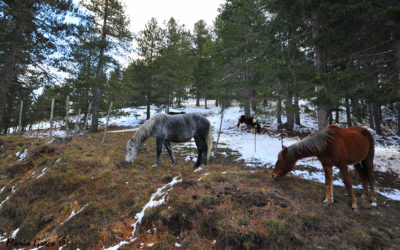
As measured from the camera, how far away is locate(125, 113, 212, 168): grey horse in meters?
6.25

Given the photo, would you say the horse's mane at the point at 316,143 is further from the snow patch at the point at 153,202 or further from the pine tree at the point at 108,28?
the pine tree at the point at 108,28

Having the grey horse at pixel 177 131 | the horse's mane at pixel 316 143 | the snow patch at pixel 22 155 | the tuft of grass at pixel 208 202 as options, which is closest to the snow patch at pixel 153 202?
the tuft of grass at pixel 208 202

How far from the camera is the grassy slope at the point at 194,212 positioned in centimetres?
287

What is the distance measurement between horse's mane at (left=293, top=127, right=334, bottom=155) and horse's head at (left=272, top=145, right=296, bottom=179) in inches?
9.7

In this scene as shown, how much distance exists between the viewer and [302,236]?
9.11 ft

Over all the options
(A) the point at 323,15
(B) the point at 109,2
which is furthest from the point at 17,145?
(A) the point at 323,15

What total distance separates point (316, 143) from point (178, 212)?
11.0 feet

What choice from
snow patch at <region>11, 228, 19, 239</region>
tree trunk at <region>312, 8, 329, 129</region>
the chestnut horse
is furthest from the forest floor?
tree trunk at <region>312, 8, 329, 129</region>

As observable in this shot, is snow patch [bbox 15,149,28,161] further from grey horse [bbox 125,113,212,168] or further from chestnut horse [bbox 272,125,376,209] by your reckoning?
chestnut horse [bbox 272,125,376,209]

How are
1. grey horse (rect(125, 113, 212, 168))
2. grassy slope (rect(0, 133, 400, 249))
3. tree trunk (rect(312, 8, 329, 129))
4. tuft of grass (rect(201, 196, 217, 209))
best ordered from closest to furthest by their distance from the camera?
grassy slope (rect(0, 133, 400, 249)) < tuft of grass (rect(201, 196, 217, 209)) < grey horse (rect(125, 113, 212, 168)) < tree trunk (rect(312, 8, 329, 129))

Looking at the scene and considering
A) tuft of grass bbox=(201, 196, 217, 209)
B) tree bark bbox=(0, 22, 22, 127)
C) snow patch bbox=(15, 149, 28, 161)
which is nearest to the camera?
tuft of grass bbox=(201, 196, 217, 209)

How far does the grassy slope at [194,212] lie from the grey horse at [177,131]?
2.96ft

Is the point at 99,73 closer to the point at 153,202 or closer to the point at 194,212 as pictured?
the point at 153,202

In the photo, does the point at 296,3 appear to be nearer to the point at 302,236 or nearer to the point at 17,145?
the point at 302,236
